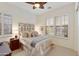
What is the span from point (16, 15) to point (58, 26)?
3.60 ft

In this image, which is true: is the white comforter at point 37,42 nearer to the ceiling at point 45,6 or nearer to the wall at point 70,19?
the wall at point 70,19

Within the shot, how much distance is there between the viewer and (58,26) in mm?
2426

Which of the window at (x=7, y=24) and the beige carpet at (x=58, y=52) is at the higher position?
the window at (x=7, y=24)

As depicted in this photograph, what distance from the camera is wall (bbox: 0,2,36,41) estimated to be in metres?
2.29

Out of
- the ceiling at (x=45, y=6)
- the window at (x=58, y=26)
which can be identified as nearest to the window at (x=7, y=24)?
the ceiling at (x=45, y=6)

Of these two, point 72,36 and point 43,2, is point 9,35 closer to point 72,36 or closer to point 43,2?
point 43,2

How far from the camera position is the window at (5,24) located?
228 cm

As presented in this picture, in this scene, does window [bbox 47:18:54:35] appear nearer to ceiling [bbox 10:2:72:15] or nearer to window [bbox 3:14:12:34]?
ceiling [bbox 10:2:72:15]

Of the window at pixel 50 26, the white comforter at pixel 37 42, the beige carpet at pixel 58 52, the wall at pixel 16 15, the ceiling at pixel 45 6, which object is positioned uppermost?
the ceiling at pixel 45 6

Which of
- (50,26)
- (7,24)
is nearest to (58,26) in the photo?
(50,26)

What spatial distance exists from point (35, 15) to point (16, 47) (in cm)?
109

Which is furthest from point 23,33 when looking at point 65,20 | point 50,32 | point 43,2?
point 65,20

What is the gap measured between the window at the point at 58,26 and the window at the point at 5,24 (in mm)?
935

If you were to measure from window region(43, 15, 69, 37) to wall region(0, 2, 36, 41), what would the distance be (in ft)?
1.44
